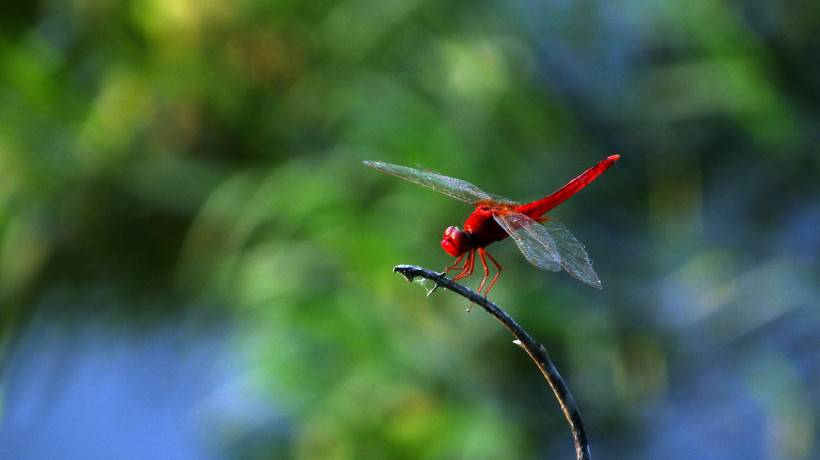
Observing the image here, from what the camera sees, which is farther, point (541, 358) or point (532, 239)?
point (532, 239)

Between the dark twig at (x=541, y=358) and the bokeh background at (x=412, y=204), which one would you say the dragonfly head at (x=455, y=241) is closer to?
the dark twig at (x=541, y=358)

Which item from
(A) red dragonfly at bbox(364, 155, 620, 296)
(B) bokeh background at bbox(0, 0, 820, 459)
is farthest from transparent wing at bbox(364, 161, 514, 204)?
(B) bokeh background at bbox(0, 0, 820, 459)

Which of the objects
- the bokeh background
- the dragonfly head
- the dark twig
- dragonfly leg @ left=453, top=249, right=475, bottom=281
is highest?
the dark twig

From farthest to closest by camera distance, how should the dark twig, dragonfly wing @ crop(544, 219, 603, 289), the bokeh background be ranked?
1. the bokeh background
2. dragonfly wing @ crop(544, 219, 603, 289)
3. the dark twig

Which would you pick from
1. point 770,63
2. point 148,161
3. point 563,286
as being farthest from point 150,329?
point 770,63

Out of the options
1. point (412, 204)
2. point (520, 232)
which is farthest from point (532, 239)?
point (412, 204)

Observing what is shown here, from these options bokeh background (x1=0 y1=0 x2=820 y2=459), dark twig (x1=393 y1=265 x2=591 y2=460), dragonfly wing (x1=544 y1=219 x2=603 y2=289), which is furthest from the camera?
bokeh background (x1=0 y1=0 x2=820 y2=459)

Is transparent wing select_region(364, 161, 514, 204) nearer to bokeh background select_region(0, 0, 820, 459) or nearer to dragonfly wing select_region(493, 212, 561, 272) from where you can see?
dragonfly wing select_region(493, 212, 561, 272)

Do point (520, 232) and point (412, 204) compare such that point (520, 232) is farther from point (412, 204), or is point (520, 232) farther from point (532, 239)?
point (412, 204)

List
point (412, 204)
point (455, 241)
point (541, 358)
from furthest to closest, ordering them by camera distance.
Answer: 1. point (412, 204)
2. point (455, 241)
3. point (541, 358)
